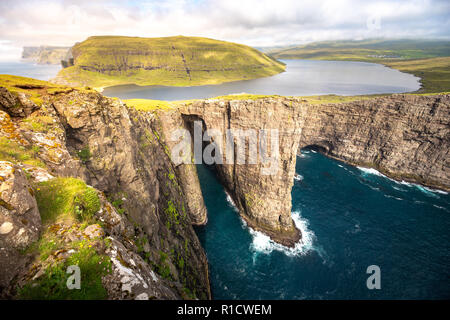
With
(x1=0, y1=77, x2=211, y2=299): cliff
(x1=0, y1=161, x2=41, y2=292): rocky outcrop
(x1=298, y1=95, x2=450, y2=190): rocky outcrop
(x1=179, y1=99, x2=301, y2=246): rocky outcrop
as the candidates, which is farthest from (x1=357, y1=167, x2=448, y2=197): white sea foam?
(x1=0, y1=161, x2=41, y2=292): rocky outcrop

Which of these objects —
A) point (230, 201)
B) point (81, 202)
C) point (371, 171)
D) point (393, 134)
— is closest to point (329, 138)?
point (371, 171)

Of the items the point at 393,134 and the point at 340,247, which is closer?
the point at 340,247

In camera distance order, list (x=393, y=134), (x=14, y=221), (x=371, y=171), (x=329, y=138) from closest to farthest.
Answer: (x=14, y=221) → (x=393, y=134) → (x=371, y=171) → (x=329, y=138)

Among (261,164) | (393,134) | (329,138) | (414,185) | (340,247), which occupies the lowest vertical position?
(340,247)

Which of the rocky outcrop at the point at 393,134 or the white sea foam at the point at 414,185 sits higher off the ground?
the rocky outcrop at the point at 393,134

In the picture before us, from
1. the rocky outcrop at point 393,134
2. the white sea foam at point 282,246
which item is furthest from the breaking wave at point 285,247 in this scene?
the rocky outcrop at point 393,134

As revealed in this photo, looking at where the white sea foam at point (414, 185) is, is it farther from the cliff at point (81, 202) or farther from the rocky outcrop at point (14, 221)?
the rocky outcrop at point (14, 221)

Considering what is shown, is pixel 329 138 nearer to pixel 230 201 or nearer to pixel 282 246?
pixel 230 201

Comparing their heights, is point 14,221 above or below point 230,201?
above
